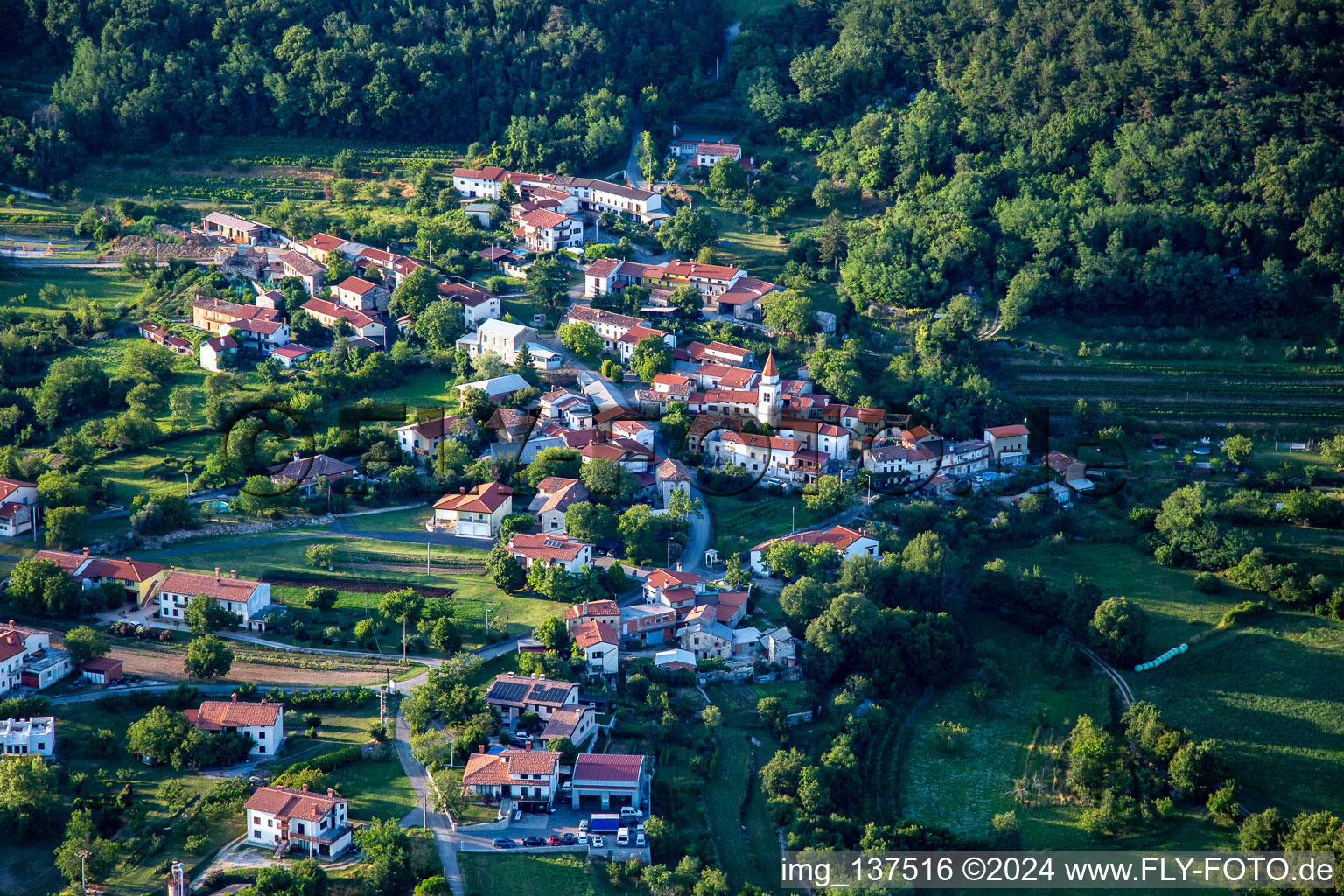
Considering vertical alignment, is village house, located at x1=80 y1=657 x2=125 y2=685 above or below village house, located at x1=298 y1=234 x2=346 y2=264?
below

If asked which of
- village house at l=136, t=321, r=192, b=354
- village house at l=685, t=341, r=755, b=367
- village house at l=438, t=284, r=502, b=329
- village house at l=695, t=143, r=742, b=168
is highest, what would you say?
village house at l=695, t=143, r=742, b=168

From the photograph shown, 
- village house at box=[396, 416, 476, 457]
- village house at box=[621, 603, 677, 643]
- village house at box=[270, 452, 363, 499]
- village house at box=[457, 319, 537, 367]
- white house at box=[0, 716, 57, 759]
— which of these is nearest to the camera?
white house at box=[0, 716, 57, 759]

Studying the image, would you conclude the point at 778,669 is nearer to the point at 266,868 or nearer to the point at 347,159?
the point at 266,868

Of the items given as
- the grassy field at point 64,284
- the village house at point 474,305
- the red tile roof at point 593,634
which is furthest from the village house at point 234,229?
the red tile roof at point 593,634

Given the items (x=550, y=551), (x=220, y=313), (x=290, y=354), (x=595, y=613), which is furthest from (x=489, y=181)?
(x=595, y=613)

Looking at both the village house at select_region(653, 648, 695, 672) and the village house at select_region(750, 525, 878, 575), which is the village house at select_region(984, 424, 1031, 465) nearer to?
the village house at select_region(750, 525, 878, 575)

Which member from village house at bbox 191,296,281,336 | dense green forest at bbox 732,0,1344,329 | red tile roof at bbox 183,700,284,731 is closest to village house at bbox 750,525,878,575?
red tile roof at bbox 183,700,284,731

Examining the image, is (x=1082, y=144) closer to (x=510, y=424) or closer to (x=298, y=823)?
(x=510, y=424)

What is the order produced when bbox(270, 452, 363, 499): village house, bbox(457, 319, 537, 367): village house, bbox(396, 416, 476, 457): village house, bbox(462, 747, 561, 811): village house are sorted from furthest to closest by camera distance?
bbox(457, 319, 537, 367): village house, bbox(396, 416, 476, 457): village house, bbox(270, 452, 363, 499): village house, bbox(462, 747, 561, 811): village house
